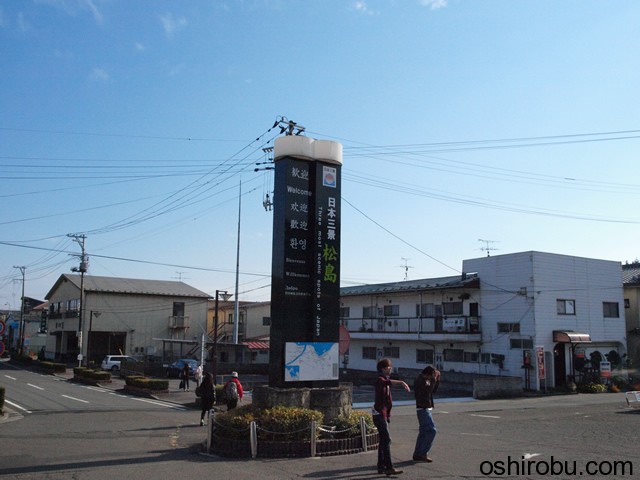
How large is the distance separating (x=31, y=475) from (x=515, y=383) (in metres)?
23.2

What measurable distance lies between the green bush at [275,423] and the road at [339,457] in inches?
22.9

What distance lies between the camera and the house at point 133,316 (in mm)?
52469

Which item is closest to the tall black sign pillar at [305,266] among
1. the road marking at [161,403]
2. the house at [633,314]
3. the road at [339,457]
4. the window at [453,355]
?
the road at [339,457]

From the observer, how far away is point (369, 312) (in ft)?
134

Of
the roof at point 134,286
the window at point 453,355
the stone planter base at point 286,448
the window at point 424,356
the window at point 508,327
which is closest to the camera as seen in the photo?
the stone planter base at point 286,448

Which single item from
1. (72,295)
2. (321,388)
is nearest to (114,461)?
(321,388)

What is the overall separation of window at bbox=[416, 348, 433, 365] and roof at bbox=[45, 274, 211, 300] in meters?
28.3

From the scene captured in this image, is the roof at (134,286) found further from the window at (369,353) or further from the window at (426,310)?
the window at (426,310)

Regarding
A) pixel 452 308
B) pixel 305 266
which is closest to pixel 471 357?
pixel 452 308

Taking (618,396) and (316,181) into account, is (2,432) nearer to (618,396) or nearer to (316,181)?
(316,181)

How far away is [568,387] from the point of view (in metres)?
28.6

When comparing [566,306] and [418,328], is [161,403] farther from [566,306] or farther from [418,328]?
[566,306]

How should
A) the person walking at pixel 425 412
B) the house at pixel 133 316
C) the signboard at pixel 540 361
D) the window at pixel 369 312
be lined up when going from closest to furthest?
the person walking at pixel 425 412
the signboard at pixel 540 361
the window at pixel 369 312
the house at pixel 133 316

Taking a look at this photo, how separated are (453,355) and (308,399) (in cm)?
2335
